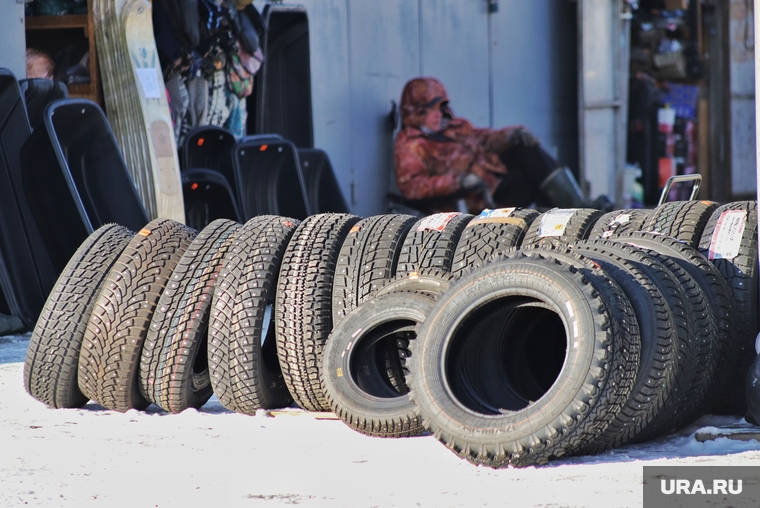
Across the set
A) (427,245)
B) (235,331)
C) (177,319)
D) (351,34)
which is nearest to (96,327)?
(177,319)

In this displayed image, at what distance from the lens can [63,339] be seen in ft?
12.0

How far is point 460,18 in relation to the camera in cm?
1304

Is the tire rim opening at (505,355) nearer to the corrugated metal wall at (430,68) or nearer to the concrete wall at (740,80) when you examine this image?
the corrugated metal wall at (430,68)

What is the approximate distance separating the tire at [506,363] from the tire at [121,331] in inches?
45.0

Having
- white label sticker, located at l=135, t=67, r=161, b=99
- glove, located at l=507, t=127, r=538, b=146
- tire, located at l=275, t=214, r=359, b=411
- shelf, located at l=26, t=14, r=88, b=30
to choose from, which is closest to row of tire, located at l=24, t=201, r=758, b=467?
tire, located at l=275, t=214, r=359, b=411

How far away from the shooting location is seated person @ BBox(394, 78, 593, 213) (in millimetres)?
10664

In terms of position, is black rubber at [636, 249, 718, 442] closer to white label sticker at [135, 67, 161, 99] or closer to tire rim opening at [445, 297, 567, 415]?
tire rim opening at [445, 297, 567, 415]

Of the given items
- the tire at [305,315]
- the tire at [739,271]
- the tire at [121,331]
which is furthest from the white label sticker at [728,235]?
the tire at [121,331]

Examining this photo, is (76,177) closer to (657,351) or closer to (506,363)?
(506,363)

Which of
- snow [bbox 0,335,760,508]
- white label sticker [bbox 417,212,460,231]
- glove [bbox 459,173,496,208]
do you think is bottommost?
snow [bbox 0,335,760,508]

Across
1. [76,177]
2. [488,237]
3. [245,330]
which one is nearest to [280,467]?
A: [245,330]

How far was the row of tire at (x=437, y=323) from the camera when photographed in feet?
9.11

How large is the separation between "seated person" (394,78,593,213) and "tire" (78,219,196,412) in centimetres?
701

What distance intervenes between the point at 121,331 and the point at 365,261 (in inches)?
36.3
